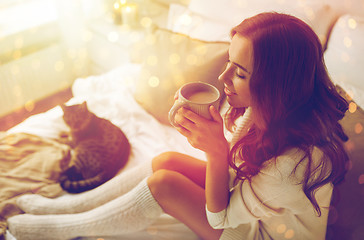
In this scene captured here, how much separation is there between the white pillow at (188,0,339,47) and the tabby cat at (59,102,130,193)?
0.85 m

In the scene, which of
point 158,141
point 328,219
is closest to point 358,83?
point 328,219

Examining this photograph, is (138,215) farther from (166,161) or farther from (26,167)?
(26,167)

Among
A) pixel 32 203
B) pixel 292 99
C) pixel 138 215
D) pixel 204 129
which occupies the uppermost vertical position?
pixel 292 99

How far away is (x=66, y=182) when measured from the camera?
1.11m

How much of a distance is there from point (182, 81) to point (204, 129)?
22.9 inches

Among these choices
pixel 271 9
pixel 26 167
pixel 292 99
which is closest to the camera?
pixel 292 99

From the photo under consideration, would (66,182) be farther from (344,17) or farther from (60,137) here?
(344,17)

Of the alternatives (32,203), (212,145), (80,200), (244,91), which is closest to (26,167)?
(32,203)

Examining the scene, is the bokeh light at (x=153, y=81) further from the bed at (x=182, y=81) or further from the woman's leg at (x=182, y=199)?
the woman's leg at (x=182, y=199)

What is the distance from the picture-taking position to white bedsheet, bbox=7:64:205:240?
4.26ft

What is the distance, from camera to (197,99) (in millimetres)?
703

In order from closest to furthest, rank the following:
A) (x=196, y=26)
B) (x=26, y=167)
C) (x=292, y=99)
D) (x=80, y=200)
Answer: (x=292, y=99) → (x=80, y=200) → (x=26, y=167) → (x=196, y=26)

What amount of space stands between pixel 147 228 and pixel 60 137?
2.21ft

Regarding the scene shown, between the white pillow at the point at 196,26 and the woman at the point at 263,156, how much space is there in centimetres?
73
